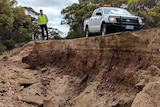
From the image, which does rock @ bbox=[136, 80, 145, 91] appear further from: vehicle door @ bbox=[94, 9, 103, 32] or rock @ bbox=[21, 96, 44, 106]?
vehicle door @ bbox=[94, 9, 103, 32]

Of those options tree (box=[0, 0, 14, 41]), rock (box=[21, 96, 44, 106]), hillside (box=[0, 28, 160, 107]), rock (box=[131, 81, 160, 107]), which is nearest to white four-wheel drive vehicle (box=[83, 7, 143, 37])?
hillside (box=[0, 28, 160, 107])

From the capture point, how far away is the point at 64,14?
143 ft

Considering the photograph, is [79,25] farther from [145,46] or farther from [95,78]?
[145,46]

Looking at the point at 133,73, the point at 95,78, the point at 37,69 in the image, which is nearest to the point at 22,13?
the point at 37,69

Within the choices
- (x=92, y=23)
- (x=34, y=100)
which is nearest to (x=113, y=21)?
(x=92, y=23)

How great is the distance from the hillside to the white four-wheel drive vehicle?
1114 mm

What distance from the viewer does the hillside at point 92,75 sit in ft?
30.0

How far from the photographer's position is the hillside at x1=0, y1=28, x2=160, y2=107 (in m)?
9.13

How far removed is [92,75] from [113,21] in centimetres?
277

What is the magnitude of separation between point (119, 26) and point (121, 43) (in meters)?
4.03

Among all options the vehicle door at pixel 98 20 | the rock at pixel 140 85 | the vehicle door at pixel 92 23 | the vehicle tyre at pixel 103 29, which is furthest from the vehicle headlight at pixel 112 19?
the rock at pixel 140 85

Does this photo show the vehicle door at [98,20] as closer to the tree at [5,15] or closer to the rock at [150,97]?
the rock at [150,97]

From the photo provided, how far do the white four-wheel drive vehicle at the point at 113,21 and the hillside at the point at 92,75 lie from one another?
1114 mm

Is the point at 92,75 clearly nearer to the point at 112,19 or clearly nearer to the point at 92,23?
the point at 112,19
